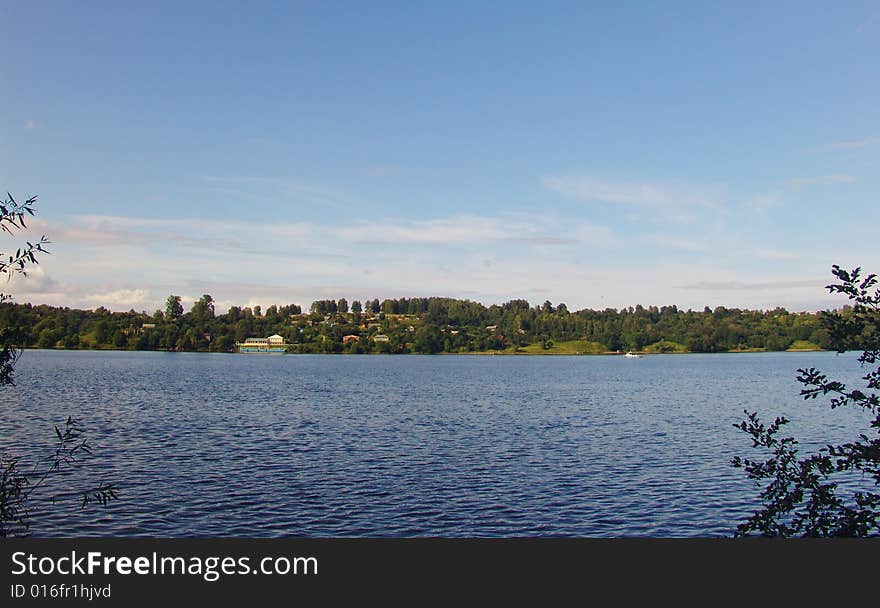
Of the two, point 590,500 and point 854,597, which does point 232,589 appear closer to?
point 854,597

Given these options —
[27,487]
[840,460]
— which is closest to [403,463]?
[27,487]

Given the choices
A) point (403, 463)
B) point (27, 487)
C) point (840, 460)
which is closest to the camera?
point (840, 460)

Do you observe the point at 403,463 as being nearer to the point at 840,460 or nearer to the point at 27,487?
the point at 27,487

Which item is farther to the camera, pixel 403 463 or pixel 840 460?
pixel 403 463

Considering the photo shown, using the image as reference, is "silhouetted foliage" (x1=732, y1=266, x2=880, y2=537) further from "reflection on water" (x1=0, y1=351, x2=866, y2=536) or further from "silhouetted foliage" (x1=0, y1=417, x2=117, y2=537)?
"reflection on water" (x1=0, y1=351, x2=866, y2=536)

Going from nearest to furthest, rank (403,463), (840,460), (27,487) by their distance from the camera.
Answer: (840,460) < (27,487) < (403,463)

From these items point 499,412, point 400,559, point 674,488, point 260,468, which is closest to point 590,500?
point 674,488

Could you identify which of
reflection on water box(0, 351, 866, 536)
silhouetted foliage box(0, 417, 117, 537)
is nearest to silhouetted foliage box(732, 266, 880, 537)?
silhouetted foliage box(0, 417, 117, 537)

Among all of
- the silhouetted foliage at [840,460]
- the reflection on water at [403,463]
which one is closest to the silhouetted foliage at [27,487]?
the reflection on water at [403,463]

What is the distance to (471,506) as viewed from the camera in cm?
3294

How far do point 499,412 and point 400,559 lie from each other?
220 ft

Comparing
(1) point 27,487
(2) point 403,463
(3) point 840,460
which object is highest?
(3) point 840,460

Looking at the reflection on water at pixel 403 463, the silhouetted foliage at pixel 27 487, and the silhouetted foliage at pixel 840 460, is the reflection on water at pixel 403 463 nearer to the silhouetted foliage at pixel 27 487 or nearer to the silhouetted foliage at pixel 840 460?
the silhouetted foliage at pixel 27 487

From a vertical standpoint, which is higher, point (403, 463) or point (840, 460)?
point (840, 460)
